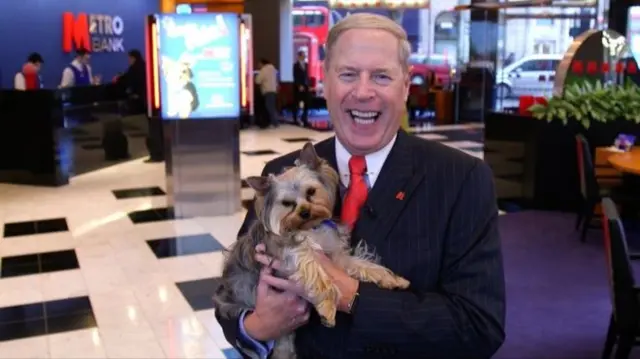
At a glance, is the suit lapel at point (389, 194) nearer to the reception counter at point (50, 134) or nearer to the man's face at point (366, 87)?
the man's face at point (366, 87)

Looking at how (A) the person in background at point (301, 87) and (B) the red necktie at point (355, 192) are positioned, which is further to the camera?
(A) the person in background at point (301, 87)

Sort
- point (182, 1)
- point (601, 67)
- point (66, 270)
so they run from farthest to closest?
point (182, 1) < point (601, 67) < point (66, 270)

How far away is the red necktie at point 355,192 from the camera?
5.01ft

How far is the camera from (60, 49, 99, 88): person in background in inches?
446

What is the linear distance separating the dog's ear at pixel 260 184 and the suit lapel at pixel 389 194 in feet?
0.71

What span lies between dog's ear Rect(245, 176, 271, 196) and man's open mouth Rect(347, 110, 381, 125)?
8.8 inches

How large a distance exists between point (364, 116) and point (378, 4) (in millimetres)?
14594

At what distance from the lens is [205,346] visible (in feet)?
13.0

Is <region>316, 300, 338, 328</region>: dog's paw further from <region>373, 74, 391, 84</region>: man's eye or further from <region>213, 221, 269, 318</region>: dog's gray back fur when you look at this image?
<region>373, 74, 391, 84</region>: man's eye

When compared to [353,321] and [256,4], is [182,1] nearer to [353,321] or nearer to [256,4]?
[256,4]

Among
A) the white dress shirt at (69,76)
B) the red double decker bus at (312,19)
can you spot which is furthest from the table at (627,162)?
the red double decker bus at (312,19)

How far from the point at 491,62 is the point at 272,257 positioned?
14248 mm

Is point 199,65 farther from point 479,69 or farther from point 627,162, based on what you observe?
point 479,69

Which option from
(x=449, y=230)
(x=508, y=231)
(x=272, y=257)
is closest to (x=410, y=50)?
(x=449, y=230)
